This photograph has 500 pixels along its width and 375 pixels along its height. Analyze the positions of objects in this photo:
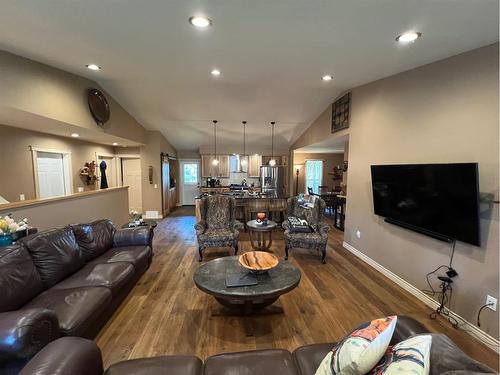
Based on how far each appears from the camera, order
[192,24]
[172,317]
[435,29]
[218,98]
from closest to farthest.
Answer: [435,29] → [192,24] → [172,317] → [218,98]

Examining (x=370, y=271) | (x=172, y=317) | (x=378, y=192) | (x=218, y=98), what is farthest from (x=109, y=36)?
(x=370, y=271)

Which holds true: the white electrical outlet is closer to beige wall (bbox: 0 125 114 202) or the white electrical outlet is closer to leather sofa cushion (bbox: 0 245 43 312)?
→ leather sofa cushion (bbox: 0 245 43 312)

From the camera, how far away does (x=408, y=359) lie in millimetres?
881

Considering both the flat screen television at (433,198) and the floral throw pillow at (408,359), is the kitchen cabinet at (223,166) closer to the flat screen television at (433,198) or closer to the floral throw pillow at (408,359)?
the flat screen television at (433,198)

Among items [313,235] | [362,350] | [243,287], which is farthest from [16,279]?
[313,235]

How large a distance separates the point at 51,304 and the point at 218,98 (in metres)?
4.25

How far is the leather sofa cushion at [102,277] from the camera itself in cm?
229

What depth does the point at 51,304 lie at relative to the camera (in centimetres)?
193

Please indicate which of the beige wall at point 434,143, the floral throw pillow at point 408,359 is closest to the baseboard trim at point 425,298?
the beige wall at point 434,143

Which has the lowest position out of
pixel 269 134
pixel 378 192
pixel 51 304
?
pixel 51 304

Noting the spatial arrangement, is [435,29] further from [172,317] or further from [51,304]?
[51,304]

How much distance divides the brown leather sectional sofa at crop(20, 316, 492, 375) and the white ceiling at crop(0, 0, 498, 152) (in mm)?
2389

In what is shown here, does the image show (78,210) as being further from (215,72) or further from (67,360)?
(67,360)

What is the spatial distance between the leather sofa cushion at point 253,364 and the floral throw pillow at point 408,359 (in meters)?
0.56
